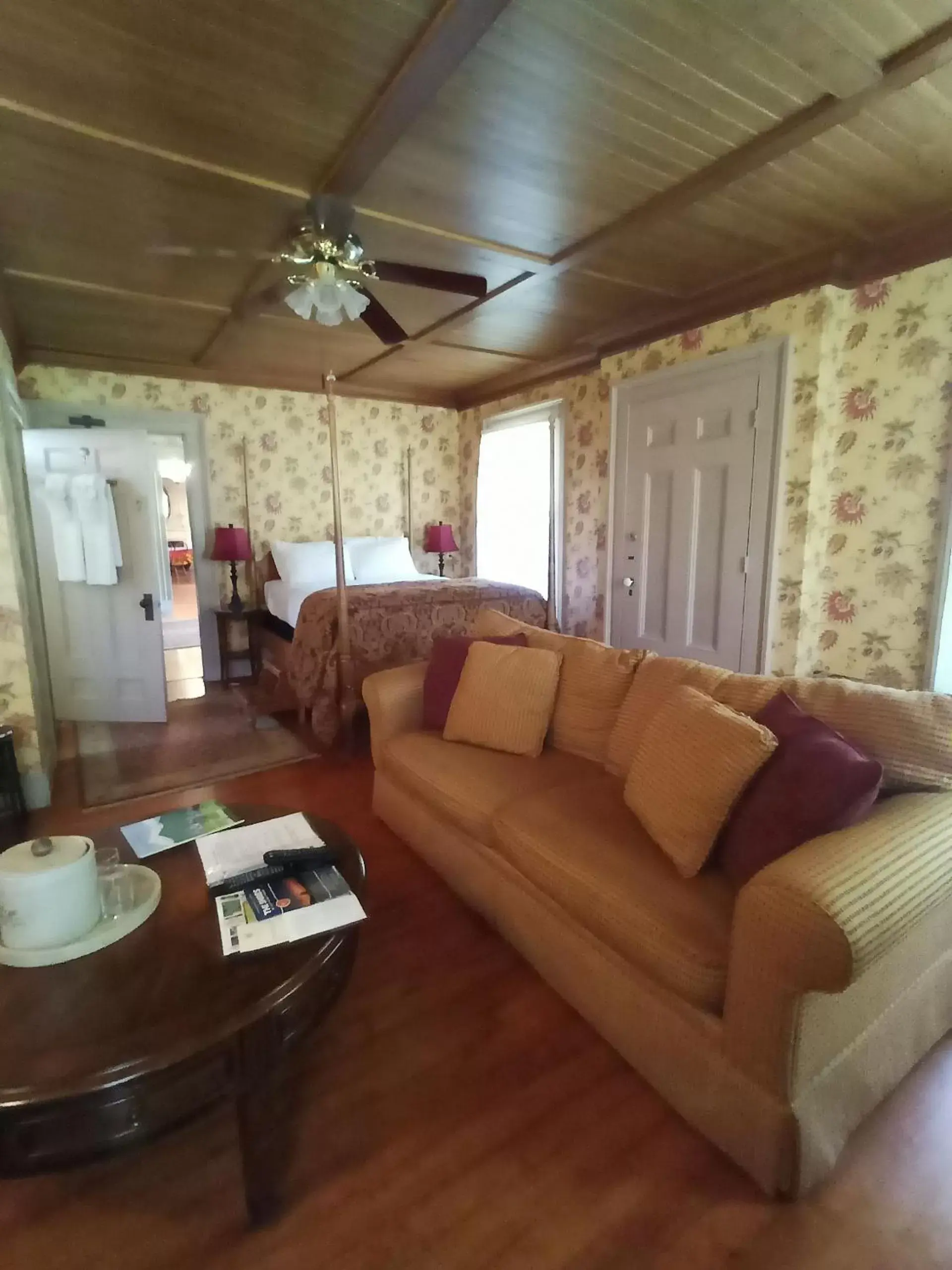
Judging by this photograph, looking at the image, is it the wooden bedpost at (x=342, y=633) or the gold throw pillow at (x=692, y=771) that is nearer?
the gold throw pillow at (x=692, y=771)

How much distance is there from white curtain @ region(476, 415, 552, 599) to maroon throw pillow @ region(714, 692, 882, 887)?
3418 millimetres

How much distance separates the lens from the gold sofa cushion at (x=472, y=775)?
1.98 metres

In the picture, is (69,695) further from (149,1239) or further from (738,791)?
(738,791)

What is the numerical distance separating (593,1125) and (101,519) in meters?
3.98

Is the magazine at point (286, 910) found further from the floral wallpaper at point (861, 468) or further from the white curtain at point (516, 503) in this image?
the white curtain at point (516, 503)

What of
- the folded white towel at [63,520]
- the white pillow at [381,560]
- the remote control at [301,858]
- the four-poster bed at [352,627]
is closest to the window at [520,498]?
the white pillow at [381,560]

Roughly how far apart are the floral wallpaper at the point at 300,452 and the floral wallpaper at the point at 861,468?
3021mm

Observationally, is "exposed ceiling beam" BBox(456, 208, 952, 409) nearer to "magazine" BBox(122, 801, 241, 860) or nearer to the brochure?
the brochure

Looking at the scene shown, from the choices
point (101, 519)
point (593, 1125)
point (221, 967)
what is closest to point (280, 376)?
point (101, 519)

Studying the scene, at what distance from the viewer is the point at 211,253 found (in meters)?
2.80

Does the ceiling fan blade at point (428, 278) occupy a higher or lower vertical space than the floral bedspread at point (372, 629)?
higher

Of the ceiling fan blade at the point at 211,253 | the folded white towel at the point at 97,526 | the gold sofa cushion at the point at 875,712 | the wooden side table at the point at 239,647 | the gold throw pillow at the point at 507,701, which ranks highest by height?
the ceiling fan blade at the point at 211,253

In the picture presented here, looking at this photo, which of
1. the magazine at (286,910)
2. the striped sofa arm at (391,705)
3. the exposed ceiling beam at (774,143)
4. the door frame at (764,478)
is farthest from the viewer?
the door frame at (764,478)

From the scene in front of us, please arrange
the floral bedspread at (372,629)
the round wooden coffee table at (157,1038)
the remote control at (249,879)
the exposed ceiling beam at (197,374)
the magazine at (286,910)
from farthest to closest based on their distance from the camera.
Answer: the exposed ceiling beam at (197,374)
the floral bedspread at (372,629)
the remote control at (249,879)
the magazine at (286,910)
the round wooden coffee table at (157,1038)
